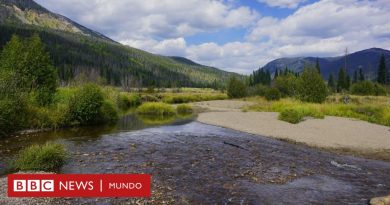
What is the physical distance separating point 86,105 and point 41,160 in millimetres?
18332

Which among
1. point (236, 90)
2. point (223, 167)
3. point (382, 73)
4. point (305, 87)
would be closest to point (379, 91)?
point (236, 90)

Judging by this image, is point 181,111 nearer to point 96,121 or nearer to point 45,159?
point 96,121

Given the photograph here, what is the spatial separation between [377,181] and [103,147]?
15.5m

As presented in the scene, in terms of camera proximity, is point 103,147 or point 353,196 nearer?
point 353,196

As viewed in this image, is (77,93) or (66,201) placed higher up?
(77,93)

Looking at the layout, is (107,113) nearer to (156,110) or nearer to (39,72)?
(39,72)

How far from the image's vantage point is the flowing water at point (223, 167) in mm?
12375

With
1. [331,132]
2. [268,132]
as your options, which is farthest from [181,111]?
[331,132]

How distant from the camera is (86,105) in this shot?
108ft

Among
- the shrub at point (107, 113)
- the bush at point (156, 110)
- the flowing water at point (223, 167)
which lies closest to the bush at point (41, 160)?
the flowing water at point (223, 167)

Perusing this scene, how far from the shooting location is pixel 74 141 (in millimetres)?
23516

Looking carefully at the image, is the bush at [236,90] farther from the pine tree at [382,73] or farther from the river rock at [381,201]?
the river rock at [381,201]

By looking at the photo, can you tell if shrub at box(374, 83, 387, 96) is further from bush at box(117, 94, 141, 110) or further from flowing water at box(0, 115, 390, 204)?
flowing water at box(0, 115, 390, 204)

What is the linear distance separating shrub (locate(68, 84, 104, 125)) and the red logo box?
20.1m
